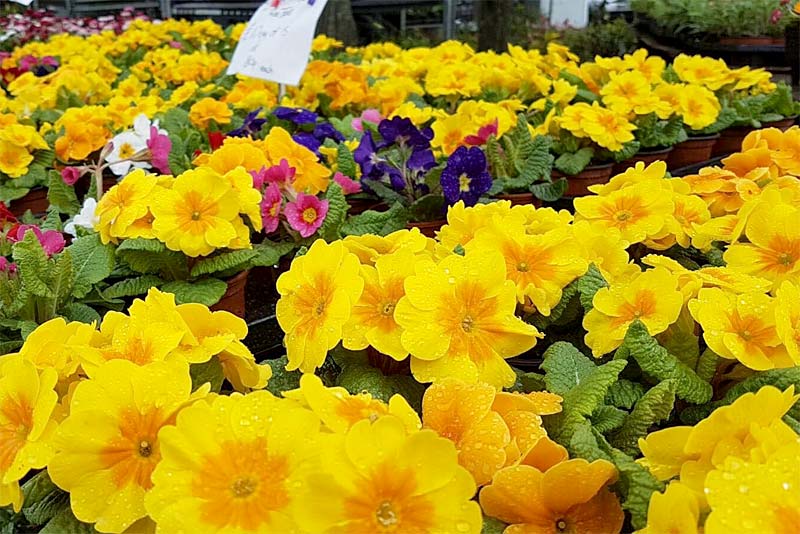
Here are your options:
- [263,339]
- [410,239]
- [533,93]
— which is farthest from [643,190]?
[533,93]

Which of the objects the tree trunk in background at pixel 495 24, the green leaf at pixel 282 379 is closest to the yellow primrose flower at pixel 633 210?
the green leaf at pixel 282 379

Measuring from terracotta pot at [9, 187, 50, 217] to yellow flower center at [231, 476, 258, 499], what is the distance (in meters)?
2.14

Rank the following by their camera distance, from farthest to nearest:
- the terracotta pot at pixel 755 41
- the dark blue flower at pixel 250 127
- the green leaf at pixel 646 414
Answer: the terracotta pot at pixel 755 41 → the dark blue flower at pixel 250 127 → the green leaf at pixel 646 414

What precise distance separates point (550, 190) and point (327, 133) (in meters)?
0.77

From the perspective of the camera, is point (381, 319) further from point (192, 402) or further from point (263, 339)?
point (263, 339)

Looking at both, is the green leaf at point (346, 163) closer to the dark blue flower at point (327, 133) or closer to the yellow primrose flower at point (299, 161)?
the yellow primrose flower at point (299, 161)

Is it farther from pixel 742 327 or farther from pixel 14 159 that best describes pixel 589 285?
pixel 14 159

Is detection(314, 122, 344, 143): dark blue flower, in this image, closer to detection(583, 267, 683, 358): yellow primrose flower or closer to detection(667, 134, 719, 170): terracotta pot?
detection(667, 134, 719, 170): terracotta pot

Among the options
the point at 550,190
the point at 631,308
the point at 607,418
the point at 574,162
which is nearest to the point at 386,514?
the point at 607,418

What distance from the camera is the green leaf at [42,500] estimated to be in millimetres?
878

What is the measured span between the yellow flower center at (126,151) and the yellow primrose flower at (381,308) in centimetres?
138

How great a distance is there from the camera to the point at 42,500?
34.9 inches

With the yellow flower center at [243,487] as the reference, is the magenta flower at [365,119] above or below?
below

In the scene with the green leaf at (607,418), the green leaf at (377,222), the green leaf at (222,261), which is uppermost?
the green leaf at (607,418)
